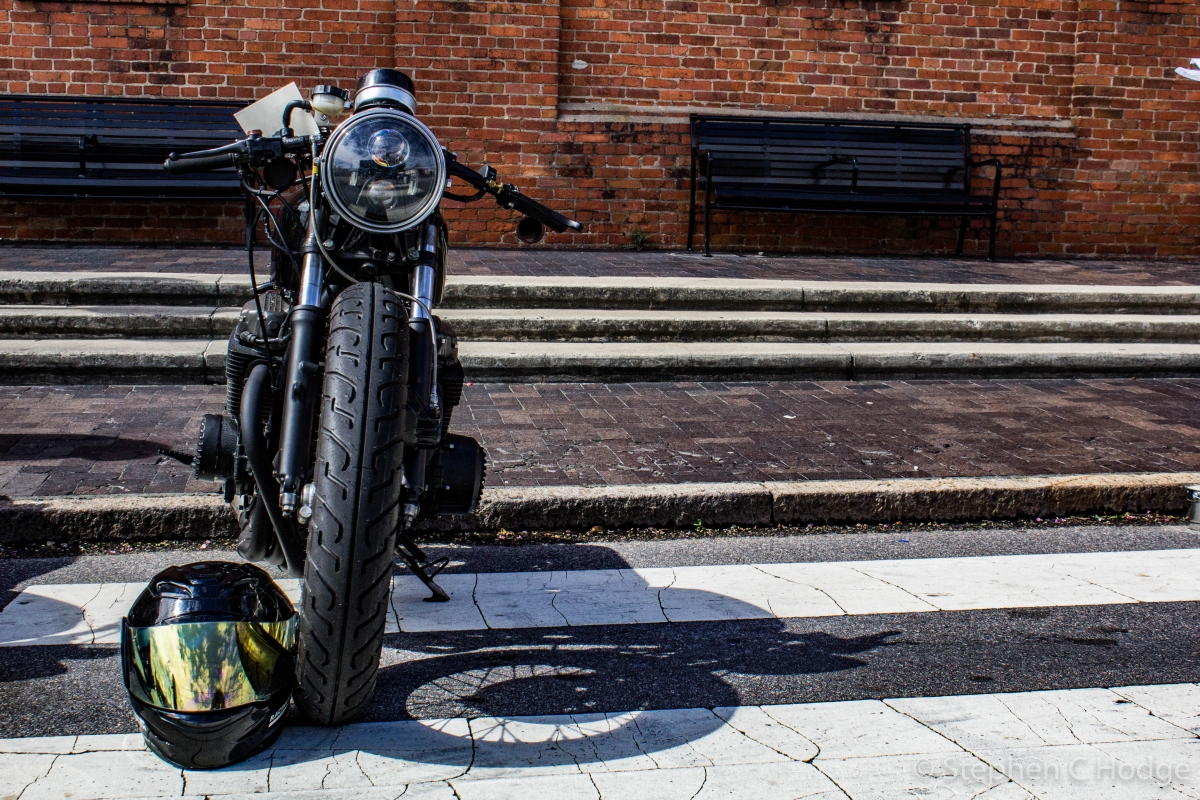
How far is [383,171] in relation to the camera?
106 inches

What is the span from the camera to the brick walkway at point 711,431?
16.0 feet

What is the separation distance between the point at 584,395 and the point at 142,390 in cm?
241

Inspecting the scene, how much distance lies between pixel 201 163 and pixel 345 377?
913mm

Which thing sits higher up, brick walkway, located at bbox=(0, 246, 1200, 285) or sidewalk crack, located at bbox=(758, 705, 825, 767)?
brick walkway, located at bbox=(0, 246, 1200, 285)

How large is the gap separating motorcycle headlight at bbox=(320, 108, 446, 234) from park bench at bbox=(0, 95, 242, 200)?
7.24 metres

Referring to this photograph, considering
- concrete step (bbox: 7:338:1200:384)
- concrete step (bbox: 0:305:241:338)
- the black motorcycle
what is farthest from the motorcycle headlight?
concrete step (bbox: 0:305:241:338)

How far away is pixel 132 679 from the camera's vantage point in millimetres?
2541

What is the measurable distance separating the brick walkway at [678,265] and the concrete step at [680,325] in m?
0.98

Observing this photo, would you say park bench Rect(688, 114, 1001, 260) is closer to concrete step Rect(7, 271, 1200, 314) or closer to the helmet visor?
concrete step Rect(7, 271, 1200, 314)

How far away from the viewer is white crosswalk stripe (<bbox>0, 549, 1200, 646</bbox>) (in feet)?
11.3

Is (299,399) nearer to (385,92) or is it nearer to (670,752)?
(385,92)

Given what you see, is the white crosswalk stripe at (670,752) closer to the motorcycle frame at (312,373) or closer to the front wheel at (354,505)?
the front wheel at (354,505)

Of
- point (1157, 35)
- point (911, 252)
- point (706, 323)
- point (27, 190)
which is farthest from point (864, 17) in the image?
point (27, 190)

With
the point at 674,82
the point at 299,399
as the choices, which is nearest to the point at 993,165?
the point at 674,82
